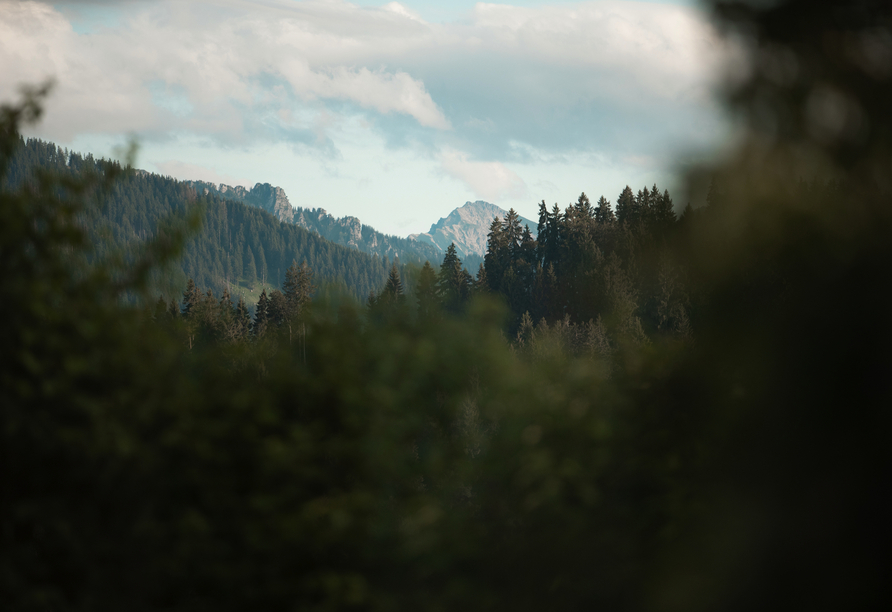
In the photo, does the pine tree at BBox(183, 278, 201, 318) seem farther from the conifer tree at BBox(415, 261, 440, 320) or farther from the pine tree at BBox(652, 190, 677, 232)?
the pine tree at BBox(652, 190, 677, 232)

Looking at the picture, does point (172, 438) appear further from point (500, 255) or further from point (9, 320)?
point (500, 255)

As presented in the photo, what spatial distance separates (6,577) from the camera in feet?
9.55

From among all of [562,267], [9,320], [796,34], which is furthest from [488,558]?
[562,267]

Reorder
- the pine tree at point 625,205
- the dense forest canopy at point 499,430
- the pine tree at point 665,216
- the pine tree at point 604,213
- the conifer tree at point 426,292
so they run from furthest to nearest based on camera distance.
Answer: the pine tree at point 604,213, the pine tree at point 625,205, the pine tree at point 665,216, the conifer tree at point 426,292, the dense forest canopy at point 499,430

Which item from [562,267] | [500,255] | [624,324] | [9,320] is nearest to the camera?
[9,320]

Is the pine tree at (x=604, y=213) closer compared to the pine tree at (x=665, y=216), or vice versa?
the pine tree at (x=665, y=216)

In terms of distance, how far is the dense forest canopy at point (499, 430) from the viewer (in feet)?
9.47

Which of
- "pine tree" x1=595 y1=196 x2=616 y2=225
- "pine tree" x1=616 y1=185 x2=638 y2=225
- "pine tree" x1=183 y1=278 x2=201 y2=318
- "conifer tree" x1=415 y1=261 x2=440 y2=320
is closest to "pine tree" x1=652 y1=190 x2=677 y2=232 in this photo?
"conifer tree" x1=415 y1=261 x2=440 y2=320

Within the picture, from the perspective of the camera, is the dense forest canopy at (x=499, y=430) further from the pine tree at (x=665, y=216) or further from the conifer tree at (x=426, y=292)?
the pine tree at (x=665, y=216)

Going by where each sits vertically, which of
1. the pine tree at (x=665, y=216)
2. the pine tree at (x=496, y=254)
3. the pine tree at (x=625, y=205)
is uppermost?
the pine tree at (x=625, y=205)

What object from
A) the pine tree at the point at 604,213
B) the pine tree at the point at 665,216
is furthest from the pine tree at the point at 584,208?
the pine tree at the point at 665,216

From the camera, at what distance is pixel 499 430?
3.52 metres

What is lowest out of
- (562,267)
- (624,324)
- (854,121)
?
(624,324)

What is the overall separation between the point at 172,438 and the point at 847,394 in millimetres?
3088
